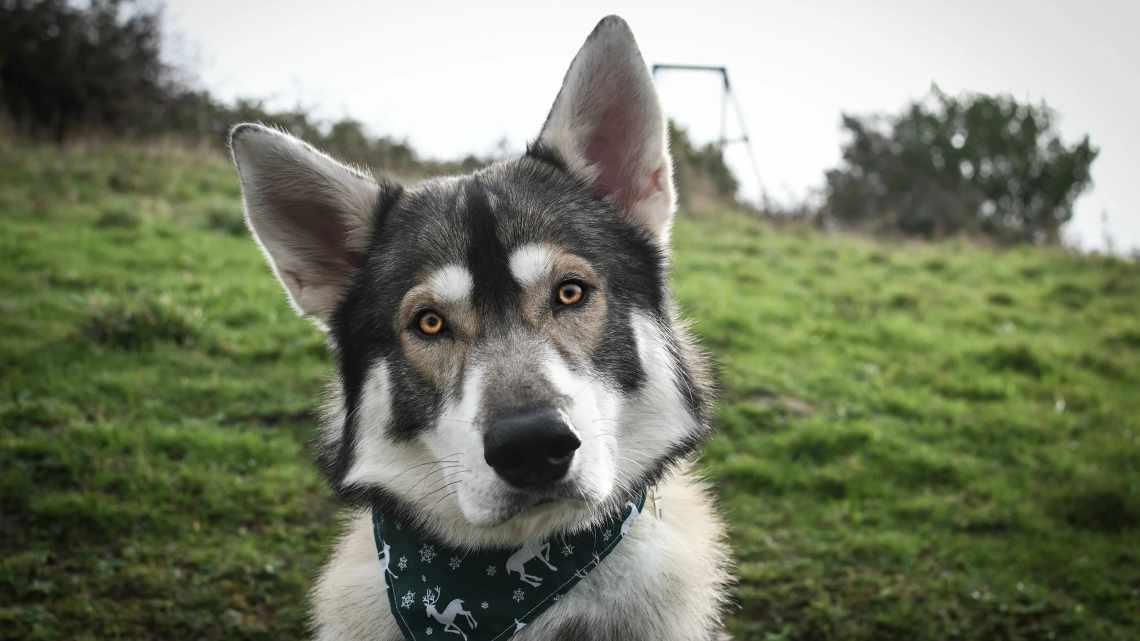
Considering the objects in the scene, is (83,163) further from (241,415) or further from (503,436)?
(503,436)

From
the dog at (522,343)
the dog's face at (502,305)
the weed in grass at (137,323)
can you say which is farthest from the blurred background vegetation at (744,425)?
the dog's face at (502,305)

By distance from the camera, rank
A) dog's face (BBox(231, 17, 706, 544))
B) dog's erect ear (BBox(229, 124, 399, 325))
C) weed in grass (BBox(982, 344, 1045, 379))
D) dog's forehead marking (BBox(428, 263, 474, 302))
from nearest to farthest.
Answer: dog's face (BBox(231, 17, 706, 544)), dog's forehead marking (BBox(428, 263, 474, 302)), dog's erect ear (BBox(229, 124, 399, 325)), weed in grass (BBox(982, 344, 1045, 379))

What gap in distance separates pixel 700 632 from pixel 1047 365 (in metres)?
7.43

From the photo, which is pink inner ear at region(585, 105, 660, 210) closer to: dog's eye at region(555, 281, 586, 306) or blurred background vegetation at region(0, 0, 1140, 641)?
dog's eye at region(555, 281, 586, 306)

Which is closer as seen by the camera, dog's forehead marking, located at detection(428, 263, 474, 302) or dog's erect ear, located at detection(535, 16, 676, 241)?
dog's forehead marking, located at detection(428, 263, 474, 302)

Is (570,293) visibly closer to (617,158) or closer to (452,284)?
(452,284)

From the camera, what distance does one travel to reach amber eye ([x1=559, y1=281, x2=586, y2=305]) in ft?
9.72

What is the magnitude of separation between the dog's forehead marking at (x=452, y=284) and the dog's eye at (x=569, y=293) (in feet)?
1.09

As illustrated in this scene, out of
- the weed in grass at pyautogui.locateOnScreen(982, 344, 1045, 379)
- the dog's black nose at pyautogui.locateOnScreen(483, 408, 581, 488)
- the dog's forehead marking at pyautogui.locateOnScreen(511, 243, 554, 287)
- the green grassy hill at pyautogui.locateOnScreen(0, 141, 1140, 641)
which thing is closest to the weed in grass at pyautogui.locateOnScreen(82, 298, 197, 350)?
the green grassy hill at pyautogui.locateOnScreen(0, 141, 1140, 641)

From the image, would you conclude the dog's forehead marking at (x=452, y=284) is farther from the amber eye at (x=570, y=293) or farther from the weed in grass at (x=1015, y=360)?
the weed in grass at (x=1015, y=360)

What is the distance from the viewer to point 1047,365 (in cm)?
873

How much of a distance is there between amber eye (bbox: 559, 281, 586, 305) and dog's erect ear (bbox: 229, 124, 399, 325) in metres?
0.95

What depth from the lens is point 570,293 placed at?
298 centimetres

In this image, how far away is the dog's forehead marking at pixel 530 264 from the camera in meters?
2.93
